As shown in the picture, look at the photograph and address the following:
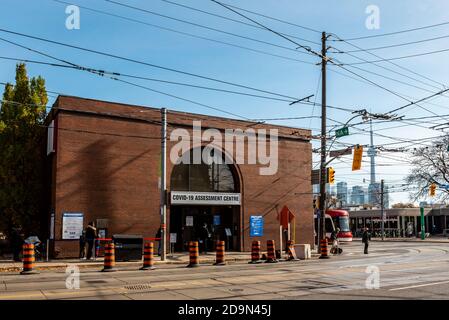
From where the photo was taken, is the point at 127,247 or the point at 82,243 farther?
the point at 82,243

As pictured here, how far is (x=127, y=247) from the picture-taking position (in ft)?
74.4

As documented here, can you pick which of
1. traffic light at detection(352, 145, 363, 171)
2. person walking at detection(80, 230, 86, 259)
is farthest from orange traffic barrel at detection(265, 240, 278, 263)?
person walking at detection(80, 230, 86, 259)

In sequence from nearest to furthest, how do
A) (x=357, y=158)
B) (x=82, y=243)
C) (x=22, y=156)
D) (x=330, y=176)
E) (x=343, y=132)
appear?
(x=82, y=243), (x=343, y=132), (x=357, y=158), (x=22, y=156), (x=330, y=176)

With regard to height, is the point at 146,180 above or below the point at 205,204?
above

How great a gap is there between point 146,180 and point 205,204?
14.4 feet

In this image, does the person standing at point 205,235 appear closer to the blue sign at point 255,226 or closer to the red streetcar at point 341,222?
the blue sign at point 255,226

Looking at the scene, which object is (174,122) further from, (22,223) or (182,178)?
(22,223)

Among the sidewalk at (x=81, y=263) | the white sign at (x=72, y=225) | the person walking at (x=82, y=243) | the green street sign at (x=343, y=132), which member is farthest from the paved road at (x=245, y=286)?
the green street sign at (x=343, y=132)

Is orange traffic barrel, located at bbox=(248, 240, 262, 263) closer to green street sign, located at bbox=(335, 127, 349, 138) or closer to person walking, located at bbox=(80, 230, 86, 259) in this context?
green street sign, located at bbox=(335, 127, 349, 138)

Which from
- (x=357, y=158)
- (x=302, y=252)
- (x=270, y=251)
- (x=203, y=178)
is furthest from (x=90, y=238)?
(x=357, y=158)

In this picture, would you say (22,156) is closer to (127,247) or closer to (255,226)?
(127,247)

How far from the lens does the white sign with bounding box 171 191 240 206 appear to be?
90.8 feet

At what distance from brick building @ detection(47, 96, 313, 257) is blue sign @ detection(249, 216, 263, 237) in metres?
0.26

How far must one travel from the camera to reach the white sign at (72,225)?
23875 mm
